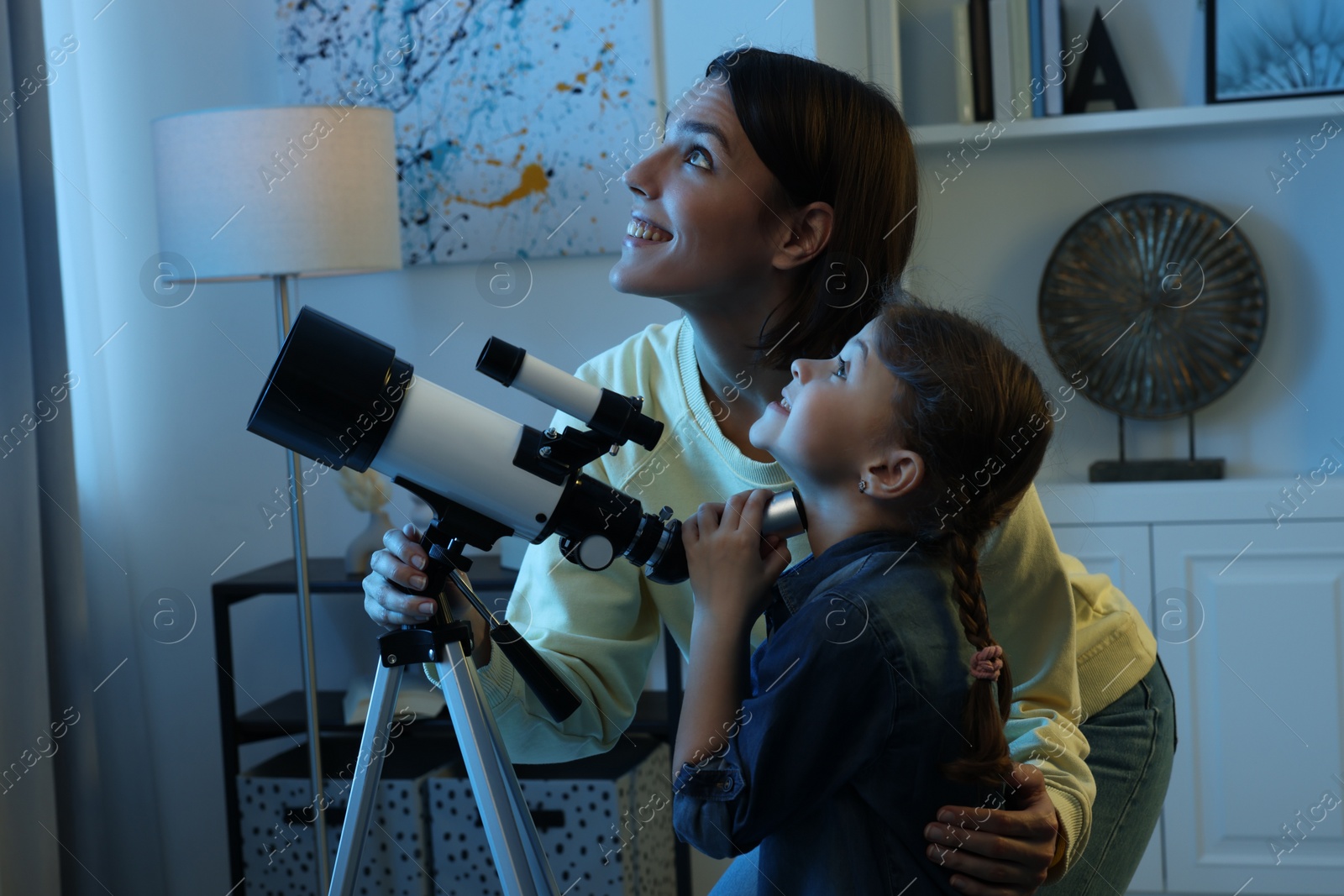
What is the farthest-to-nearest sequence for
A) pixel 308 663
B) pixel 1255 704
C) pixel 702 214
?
pixel 1255 704
pixel 308 663
pixel 702 214

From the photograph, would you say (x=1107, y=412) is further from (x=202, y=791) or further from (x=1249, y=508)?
(x=202, y=791)

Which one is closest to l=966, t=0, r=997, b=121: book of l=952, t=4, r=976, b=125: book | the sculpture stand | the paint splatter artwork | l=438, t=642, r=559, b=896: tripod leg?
l=952, t=4, r=976, b=125: book

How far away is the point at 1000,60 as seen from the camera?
91.5 inches

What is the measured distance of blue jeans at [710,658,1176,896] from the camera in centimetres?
118

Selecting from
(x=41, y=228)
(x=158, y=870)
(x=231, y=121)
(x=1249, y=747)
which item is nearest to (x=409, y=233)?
(x=231, y=121)

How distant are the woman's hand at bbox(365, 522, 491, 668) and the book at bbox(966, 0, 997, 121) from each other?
172 centimetres

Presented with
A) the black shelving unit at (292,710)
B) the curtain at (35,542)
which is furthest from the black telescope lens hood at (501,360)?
the curtain at (35,542)

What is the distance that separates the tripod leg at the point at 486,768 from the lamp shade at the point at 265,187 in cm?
115

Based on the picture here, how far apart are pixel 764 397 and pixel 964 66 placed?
4.32 feet

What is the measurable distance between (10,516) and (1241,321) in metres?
2.36

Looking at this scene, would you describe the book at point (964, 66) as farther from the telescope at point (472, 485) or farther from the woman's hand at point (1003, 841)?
the woman's hand at point (1003, 841)

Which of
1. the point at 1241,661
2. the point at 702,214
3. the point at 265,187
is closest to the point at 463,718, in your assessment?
the point at 702,214

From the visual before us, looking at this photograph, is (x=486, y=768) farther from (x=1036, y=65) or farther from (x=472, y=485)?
(x=1036, y=65)

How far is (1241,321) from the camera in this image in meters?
2.42
